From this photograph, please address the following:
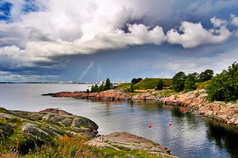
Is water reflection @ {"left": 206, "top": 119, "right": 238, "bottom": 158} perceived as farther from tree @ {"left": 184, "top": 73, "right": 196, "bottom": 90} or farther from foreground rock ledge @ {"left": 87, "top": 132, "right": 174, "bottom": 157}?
tree @ {"left": 184, "top": 73, "right": 196, "bottom": 90}

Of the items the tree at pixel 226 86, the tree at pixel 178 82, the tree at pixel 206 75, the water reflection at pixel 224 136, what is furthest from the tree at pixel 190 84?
the water reflection at pixel 224 136

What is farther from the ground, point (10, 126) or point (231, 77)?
point (231, 77)

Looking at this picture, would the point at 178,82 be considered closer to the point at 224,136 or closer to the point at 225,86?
the point at 225,86

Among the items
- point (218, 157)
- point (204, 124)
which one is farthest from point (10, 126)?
point (204, 124)

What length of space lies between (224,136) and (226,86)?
42617 mm

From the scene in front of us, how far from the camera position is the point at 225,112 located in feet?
233

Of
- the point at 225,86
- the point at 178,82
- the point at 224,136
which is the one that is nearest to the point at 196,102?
the point at 225,86

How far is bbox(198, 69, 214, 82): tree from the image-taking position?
539ft

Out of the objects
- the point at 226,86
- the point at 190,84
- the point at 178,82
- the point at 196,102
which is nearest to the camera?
the point at 226,86

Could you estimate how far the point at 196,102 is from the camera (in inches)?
4281

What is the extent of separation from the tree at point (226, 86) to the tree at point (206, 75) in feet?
243

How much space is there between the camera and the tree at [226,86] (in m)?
79.6

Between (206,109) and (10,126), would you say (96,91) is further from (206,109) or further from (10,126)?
(10,126)

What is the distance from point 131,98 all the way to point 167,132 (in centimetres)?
11376
